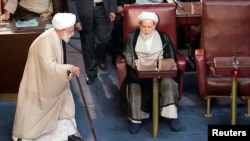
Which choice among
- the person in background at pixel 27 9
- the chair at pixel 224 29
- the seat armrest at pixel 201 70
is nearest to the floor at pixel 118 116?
the chair at pixel 224 29

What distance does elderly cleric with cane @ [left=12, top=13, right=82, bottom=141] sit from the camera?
4172mm

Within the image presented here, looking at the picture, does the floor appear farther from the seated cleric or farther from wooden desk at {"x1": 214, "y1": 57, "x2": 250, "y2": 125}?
wooden desk at {"x1": 214, "y1": 57, "x2": 250, "y2": 125}

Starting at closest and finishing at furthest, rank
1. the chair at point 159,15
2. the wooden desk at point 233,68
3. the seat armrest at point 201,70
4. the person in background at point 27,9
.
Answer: the wooden desk at point 233,68 → the seat armrest at point 201,70 → the chair at point 159,15 → the person in background at point 27,9

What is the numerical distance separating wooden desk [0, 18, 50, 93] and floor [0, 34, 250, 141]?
8.9 inches

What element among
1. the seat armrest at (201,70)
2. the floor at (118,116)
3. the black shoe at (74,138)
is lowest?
the floor at (118,116)

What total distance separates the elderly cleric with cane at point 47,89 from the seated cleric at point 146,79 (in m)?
0.56

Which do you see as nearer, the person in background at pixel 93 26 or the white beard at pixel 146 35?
the white beard at pixel 146 35

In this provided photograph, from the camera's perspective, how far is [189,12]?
18.1ft

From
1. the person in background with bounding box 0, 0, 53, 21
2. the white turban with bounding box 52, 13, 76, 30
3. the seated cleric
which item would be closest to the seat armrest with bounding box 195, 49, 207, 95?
the seated cleric

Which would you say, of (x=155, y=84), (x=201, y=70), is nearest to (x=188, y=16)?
(x=201, y=70)

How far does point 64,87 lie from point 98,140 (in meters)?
0.60

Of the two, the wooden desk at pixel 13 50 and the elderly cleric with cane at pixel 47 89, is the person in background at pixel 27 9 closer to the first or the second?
the wooden desk at pixel 13 50

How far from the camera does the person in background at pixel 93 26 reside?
545 cm

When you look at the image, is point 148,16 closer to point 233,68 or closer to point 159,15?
point 159,15
